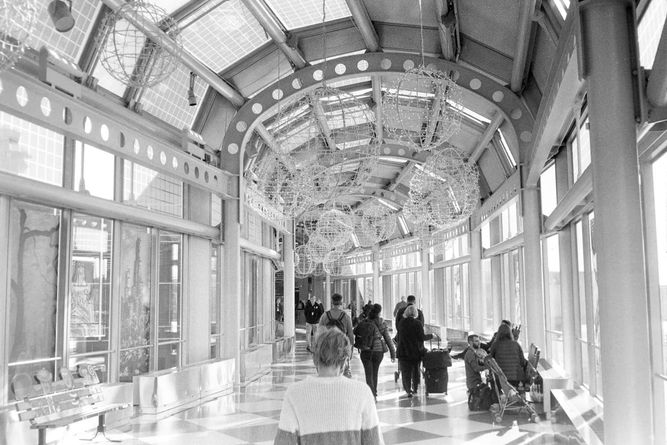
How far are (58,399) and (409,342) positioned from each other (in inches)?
177

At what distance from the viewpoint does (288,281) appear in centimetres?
1878

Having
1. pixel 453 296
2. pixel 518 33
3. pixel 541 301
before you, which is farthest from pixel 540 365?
pixel 453 296

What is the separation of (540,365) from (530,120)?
3463 millimetres

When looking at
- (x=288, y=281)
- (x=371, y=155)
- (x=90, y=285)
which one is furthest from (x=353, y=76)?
(x=288, y=281)

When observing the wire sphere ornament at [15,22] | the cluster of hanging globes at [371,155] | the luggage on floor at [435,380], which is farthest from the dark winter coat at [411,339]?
the wire sphere ornament at [15,22]

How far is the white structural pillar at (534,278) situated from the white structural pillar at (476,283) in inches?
233

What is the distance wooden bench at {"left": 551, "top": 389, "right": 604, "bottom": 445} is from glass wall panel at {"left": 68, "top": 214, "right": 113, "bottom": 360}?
5267mm

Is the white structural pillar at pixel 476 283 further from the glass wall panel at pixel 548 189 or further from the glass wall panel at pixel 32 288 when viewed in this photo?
the glass wall panel at pixel 32 288

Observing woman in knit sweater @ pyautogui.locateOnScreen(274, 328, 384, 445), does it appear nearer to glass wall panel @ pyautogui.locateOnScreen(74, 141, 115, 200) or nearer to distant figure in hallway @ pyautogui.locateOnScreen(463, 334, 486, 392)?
glass wall panel @ pyautogui.locateOnScreen(74, 141, 115, 200)

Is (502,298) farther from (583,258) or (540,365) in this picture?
(583,258)

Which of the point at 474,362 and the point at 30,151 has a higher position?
the point at 30,151

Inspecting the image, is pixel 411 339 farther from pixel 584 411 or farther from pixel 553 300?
pixel 584 411

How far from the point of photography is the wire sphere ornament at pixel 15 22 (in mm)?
2361

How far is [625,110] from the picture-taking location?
13.1 feet
